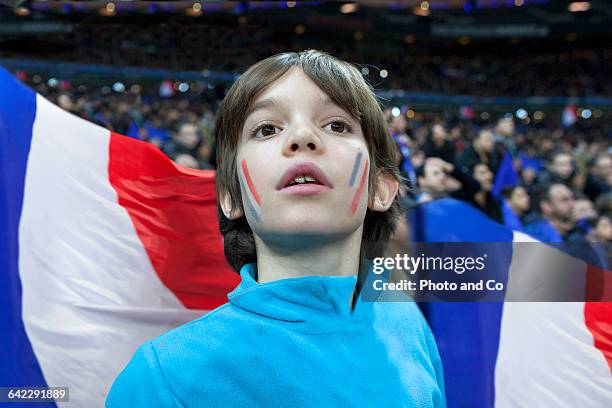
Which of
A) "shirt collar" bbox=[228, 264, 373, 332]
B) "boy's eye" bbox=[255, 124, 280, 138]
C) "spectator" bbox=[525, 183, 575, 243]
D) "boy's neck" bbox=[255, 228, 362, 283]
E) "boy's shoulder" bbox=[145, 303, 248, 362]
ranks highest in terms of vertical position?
"boy's eye" bbox=[255, 124, 280, 138]

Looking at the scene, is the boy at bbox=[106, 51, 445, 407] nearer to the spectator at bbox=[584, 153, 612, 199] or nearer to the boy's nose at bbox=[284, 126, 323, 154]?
the boy's nose at bbox=[284, 126, 323, 154]

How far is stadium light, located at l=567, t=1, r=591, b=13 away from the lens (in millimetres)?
24859

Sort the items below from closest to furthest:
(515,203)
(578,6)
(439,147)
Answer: (515,203)
(439,147)
(578,6)

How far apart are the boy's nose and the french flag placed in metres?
1.14

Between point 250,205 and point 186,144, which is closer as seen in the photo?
point 250,205

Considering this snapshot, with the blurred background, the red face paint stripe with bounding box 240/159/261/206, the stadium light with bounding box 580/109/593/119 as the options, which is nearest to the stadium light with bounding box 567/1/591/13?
the blurred background

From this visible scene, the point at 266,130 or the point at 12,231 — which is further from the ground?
the point at 266,130

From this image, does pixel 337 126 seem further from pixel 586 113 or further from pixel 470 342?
pixel 586 113

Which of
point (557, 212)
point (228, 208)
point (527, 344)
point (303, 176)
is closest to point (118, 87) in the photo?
point (557, 212)

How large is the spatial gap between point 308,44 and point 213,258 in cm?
2012

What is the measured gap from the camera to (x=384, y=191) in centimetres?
139

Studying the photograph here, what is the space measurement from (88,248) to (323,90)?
117cm

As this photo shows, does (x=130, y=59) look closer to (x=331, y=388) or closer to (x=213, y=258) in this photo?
(x=213, y=258)

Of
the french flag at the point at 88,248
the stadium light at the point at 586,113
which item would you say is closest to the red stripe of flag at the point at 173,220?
the french flag at the point at 88,248
